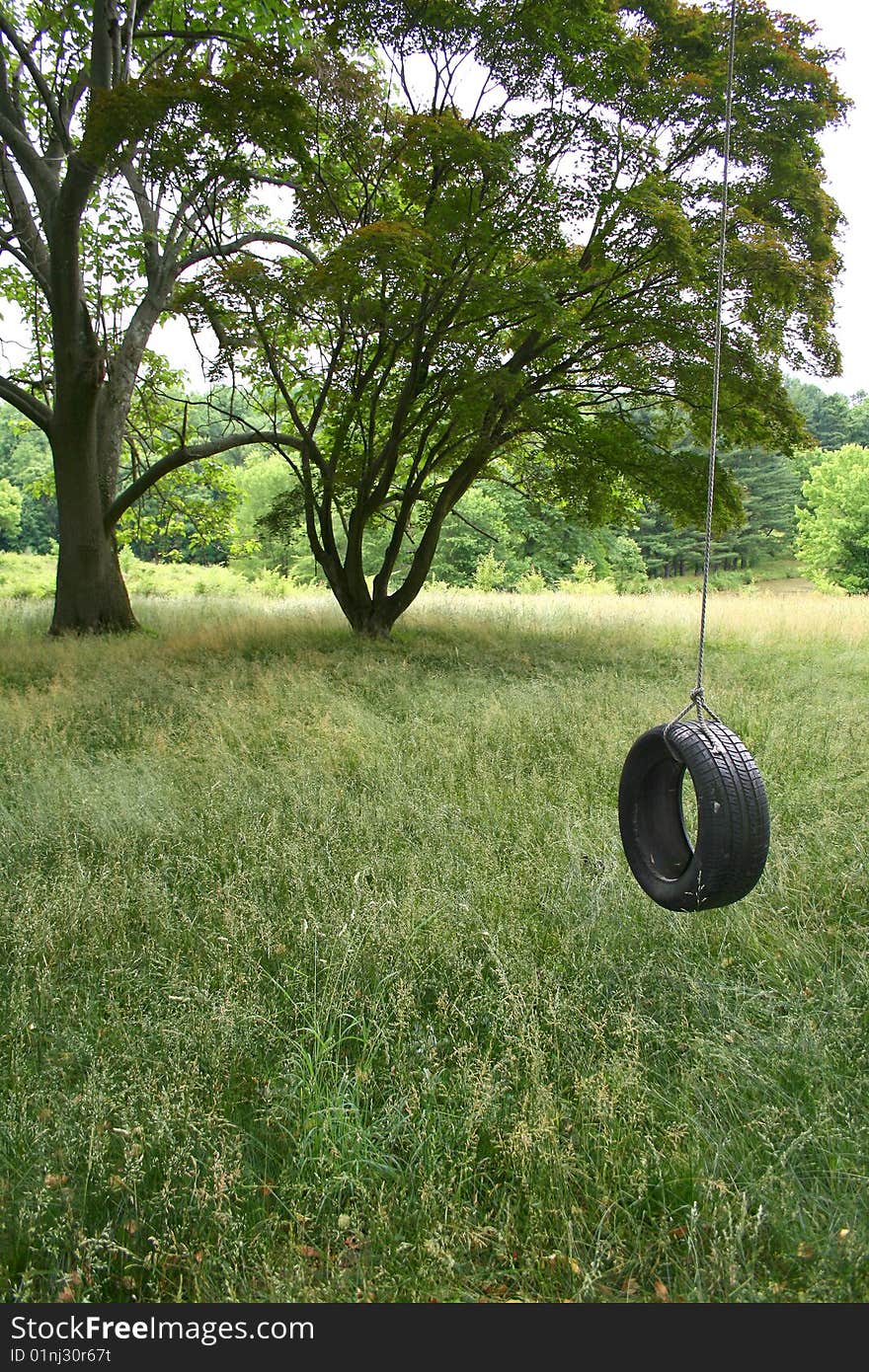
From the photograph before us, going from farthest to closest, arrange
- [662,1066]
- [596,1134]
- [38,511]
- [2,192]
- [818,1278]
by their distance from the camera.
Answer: [38,511]
[2,192]
[662,1066]
[596,1134]
[818,1278]

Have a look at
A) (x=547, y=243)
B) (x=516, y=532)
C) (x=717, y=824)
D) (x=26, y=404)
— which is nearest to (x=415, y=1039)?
(x=717, y=824)

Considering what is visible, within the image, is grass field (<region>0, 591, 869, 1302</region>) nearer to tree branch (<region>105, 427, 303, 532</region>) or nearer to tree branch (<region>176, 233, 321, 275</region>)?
tree branch (<region>105, 427, 303, 532</region>)

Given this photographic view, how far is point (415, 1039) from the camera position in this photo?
2.80 meters

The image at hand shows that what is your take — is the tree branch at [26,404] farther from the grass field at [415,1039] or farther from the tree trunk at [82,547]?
the grass field at [415,1039]

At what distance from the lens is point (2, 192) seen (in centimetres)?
1239

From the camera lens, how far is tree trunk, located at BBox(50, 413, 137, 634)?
1256 cm

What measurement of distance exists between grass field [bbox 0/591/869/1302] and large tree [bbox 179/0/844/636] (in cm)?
688

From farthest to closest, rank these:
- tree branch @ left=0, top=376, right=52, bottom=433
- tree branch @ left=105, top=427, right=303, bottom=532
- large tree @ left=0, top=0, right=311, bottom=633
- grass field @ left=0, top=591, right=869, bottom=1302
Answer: tree branch @ left=0, top=376, right=52, bottom=433 < tree branch @ left=105, top=427, right=303, bottom=532 < large tree @ left=0, top=0, right=311, bottom=633 < grass field @ left=0, top=591, right=869, bottom=1302

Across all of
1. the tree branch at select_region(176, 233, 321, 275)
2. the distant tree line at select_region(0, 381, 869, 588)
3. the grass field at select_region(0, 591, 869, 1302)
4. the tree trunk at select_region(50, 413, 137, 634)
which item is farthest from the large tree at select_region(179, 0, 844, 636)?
the distant tree line at select_region(0, 381, 869, 588)

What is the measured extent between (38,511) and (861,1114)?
194ft

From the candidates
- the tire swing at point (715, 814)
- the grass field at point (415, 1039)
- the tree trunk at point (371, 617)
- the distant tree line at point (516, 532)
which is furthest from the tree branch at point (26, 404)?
the distant tree line at point (516, 532)

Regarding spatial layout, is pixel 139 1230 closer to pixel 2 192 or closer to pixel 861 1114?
pixel 861 1114

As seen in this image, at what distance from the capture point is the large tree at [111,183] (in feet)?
30.5
